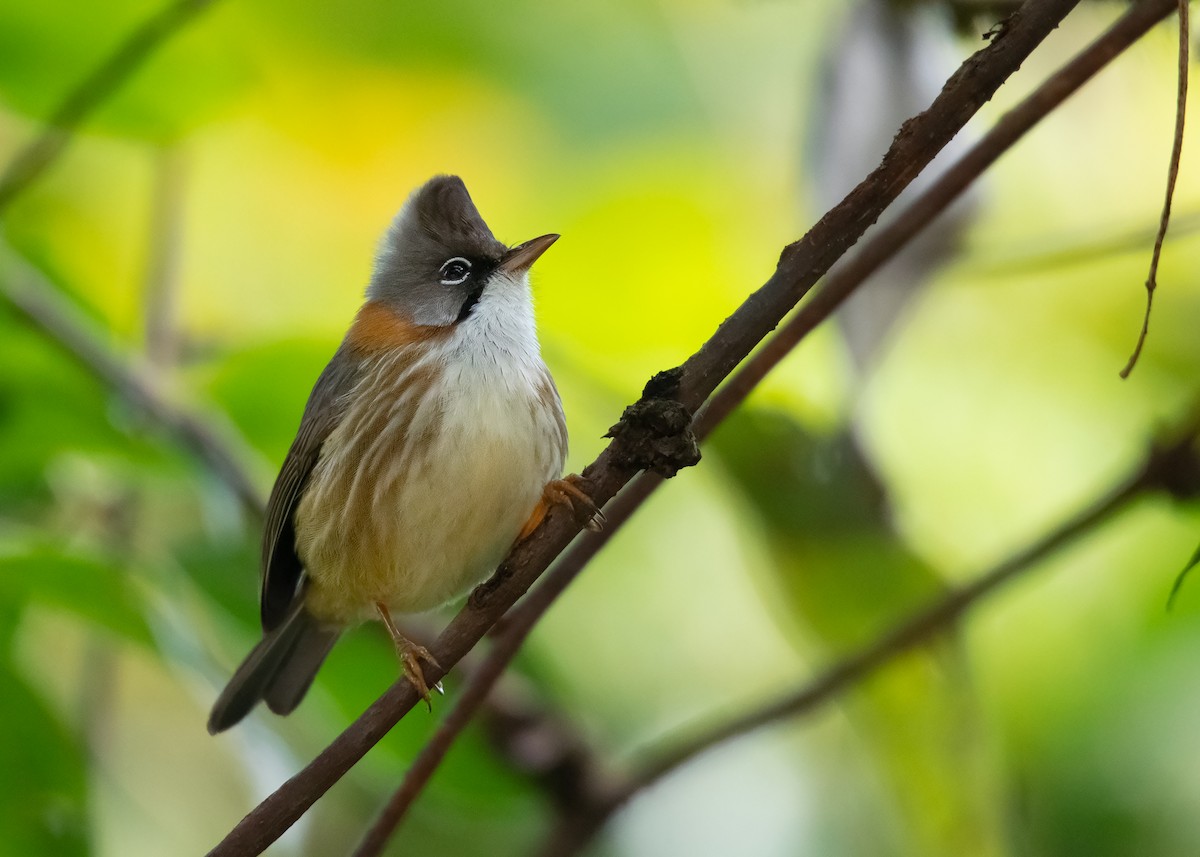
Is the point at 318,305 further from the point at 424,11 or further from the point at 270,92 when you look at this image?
the point at 424,11

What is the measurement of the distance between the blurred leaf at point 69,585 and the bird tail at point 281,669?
2.83 ft

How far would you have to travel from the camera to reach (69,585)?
2.60 m

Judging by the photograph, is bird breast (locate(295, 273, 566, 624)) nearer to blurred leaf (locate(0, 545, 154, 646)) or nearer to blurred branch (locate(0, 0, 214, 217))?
blurred leaf (locate(0, 545, 154, 646))

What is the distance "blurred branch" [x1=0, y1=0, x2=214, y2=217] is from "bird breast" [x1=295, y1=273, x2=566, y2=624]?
3.04 ft

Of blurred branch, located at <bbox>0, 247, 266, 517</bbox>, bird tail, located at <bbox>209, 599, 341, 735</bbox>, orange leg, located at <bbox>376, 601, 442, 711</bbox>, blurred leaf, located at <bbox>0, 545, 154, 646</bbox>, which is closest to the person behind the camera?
orange leg, located at <bbox>376, 601, 442, 711</bbox>

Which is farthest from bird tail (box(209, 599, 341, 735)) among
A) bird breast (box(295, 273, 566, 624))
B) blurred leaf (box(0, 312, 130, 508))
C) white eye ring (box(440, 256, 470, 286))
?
white eye ring (box(440, 256, 470, 286))

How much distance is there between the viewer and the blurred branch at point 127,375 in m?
3.58

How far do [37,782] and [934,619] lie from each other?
1884mm

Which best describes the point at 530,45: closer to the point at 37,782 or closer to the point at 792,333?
the point at 792,333

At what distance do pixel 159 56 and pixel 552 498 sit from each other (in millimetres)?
1685

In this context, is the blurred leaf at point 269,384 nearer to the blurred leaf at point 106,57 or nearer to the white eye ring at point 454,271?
the white eye ring at point 454,271

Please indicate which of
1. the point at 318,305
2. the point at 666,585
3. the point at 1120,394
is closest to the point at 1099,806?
the point at 1120,394

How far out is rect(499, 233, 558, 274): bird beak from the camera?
3.37 metres

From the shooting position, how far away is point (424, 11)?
223 inches
